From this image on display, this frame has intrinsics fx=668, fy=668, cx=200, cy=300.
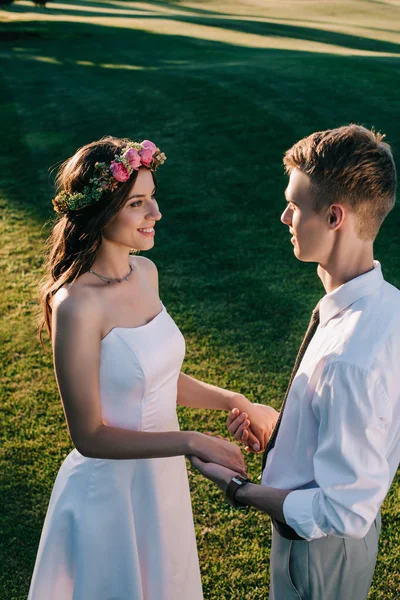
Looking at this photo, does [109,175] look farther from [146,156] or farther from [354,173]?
[354,173]

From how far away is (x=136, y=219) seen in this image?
307cm

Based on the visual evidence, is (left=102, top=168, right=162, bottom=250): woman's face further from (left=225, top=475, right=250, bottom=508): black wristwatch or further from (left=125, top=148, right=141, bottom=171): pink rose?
(left=225, top=475, right=250, bottom=508): black wristwatch

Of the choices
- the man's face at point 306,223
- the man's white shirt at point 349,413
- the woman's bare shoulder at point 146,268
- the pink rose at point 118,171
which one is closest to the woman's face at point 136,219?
the pink rose at point 118,171

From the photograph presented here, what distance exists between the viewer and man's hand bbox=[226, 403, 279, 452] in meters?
3.20

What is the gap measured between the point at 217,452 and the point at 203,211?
275 inches

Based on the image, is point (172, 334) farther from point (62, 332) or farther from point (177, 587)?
point (177, 587)

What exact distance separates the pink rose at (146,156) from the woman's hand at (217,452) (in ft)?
4.16

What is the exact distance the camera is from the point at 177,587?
3215mm

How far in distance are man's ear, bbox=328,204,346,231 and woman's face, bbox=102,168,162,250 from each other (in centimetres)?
94

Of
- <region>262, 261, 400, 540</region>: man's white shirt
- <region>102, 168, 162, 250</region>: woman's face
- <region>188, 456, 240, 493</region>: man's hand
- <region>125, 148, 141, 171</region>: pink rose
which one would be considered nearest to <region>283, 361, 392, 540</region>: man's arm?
<region>262, 261, 400, 540</region>: man's white shirt

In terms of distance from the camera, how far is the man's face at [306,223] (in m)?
2.44

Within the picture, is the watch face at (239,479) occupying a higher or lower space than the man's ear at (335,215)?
lower

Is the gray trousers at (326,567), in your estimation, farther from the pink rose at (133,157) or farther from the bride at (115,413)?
the pink rose at (133,157)

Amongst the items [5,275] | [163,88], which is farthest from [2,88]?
[5,275]
